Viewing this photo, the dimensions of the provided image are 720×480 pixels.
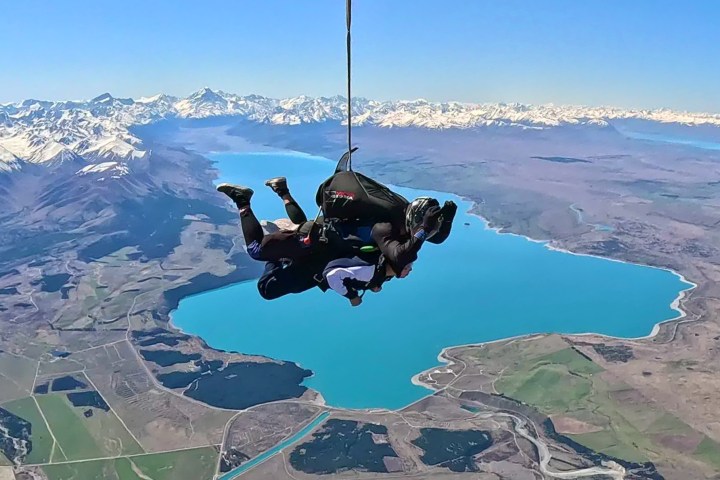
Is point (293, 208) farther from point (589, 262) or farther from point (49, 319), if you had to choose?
point (589, 262)

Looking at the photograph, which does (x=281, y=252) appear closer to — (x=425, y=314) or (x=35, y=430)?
(x=35, y=430)

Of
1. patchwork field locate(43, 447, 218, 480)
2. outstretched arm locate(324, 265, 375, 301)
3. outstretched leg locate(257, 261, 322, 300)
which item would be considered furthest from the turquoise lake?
outstretched arm locate(324, 265, 375, 301)

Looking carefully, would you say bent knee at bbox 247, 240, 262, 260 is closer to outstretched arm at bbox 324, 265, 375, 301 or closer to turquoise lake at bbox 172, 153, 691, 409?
outstretched arm at bbox 324, 265, 375, 301

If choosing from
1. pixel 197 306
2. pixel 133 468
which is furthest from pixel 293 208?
pixel 197 306

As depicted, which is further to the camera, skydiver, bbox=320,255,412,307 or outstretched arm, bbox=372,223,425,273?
skydiver, bbox=320,255,412,307

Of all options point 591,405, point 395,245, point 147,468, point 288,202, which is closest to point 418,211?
point 395,245
